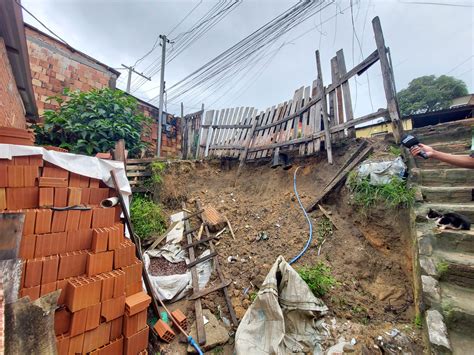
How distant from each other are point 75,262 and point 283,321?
210cm

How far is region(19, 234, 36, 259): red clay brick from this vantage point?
1906mm

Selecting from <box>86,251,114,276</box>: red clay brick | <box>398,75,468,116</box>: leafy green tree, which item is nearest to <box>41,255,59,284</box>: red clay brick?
<box>86,251,114,276</box>: red clay brick

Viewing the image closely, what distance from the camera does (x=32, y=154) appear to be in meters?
2.15

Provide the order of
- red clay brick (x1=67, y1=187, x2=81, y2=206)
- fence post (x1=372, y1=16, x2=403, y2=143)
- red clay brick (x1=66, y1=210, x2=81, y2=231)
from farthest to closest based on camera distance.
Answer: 1. fence post (x1=372, y1=16, x2=403, y2=143)
2. red clay brick (x1=67, y1=187, x2=81, y2=206)
3. red clay brick (x1=66, y1=210, x2=81, y2=231)

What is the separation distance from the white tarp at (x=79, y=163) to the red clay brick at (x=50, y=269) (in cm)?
94

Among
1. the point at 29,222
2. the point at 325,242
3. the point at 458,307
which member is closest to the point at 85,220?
the point at 29,222

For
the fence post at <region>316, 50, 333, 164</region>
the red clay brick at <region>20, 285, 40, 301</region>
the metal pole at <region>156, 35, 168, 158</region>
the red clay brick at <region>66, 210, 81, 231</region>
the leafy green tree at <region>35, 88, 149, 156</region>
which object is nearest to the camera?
the red clay brick at <region>20, 285, 40, 301</region>

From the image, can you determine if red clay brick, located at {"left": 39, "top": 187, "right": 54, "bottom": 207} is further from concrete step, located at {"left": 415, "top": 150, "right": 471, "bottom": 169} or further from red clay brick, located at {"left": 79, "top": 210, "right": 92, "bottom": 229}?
concrete step, located at {"left": 415, "top": 150, "right": 471, "bottom": 169}

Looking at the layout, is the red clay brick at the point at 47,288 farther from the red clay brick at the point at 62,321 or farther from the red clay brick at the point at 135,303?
the red clay brick at the point at 135,303

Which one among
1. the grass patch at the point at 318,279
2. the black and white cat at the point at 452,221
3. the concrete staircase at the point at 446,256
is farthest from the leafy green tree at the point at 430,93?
the grass patch at the point at 318,279

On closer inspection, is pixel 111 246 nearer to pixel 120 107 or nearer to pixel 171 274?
pixel 171 274

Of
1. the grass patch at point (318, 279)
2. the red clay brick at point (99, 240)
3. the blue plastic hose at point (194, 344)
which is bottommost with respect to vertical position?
the blue plastic hose at point (194, 344)

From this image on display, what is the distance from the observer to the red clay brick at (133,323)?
7.43 ft

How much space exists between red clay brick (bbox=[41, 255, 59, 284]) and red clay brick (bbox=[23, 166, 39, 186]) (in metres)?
0.75
